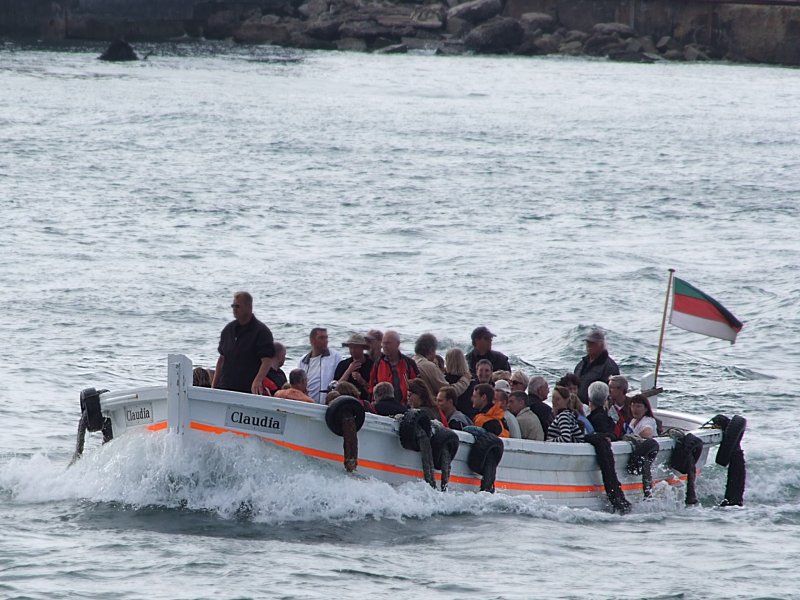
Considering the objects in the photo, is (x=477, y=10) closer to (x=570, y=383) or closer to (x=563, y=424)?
(x=570, y=383)

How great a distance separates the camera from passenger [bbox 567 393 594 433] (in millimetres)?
14422

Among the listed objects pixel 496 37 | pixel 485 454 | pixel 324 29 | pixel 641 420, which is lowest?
pixel 641 420

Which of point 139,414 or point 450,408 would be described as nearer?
point 139,414

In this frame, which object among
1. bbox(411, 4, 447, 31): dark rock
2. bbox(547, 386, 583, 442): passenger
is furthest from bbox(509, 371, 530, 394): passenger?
bbox(411, 4, 447, 31): dark rock

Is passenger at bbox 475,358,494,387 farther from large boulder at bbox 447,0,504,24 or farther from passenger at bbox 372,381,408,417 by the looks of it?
large boulder at bbox 447,0,504,24

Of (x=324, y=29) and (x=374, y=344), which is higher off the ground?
(x=324, y=29)

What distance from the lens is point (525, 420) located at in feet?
46.6

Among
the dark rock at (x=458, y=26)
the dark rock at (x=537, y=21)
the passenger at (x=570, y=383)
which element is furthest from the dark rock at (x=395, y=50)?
the passenger at (x=570, y=383)

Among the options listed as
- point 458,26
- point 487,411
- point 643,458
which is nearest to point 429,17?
point 458,26

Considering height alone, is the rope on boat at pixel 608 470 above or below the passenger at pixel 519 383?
below

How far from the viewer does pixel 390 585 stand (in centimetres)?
1163

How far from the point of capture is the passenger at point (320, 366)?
46.3 feet

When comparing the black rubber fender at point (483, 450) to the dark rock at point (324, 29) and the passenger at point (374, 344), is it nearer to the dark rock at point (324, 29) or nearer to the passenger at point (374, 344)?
the passenger at point (374, 344)

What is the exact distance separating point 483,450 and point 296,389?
1.95 metres
